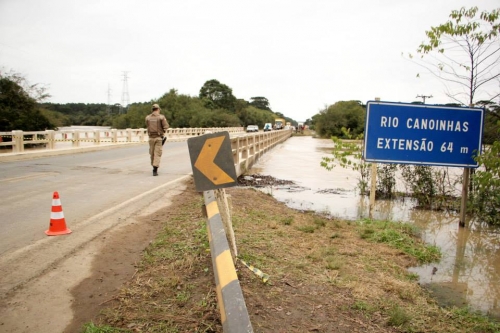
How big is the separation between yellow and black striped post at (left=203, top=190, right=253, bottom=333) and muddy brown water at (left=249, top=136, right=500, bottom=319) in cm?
279

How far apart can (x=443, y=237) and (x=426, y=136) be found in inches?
78.3

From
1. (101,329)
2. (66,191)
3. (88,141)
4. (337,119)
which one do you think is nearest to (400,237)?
(101,329)

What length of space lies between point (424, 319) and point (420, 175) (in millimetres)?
6990

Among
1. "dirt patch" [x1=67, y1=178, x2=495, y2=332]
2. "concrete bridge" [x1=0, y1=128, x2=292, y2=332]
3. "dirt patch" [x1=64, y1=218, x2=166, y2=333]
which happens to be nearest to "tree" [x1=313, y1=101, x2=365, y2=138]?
"concrete bridge" [x1=0, y1=128, x2=292, y2=332]

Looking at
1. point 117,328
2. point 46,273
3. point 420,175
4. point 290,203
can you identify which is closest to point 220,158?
point 117,328

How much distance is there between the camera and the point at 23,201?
6.90m

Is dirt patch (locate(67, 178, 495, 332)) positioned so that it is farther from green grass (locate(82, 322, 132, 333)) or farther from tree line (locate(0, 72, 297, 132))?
tree line (locate(0, 72, 297, 132))

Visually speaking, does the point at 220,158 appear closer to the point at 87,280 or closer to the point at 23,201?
the point at 87,280

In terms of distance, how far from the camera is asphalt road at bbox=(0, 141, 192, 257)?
534cm

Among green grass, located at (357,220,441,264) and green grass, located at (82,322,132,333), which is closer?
green grass, located at (82,322,132,333)

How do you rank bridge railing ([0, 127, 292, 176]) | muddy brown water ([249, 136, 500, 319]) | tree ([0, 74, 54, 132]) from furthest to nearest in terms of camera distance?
tree ([0, 74, 54, 132])
bridge railing ([0, 127, 292, 176])
muddy brown water ([249, 136, 500, 319])

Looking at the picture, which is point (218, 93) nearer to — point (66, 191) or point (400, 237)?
point (66, 191)

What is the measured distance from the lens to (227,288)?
2.43 metres

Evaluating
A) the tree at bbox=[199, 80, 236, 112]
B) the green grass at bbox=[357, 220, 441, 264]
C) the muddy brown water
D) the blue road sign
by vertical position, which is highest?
the tree at bbox=[199, 80, 236, 112]
